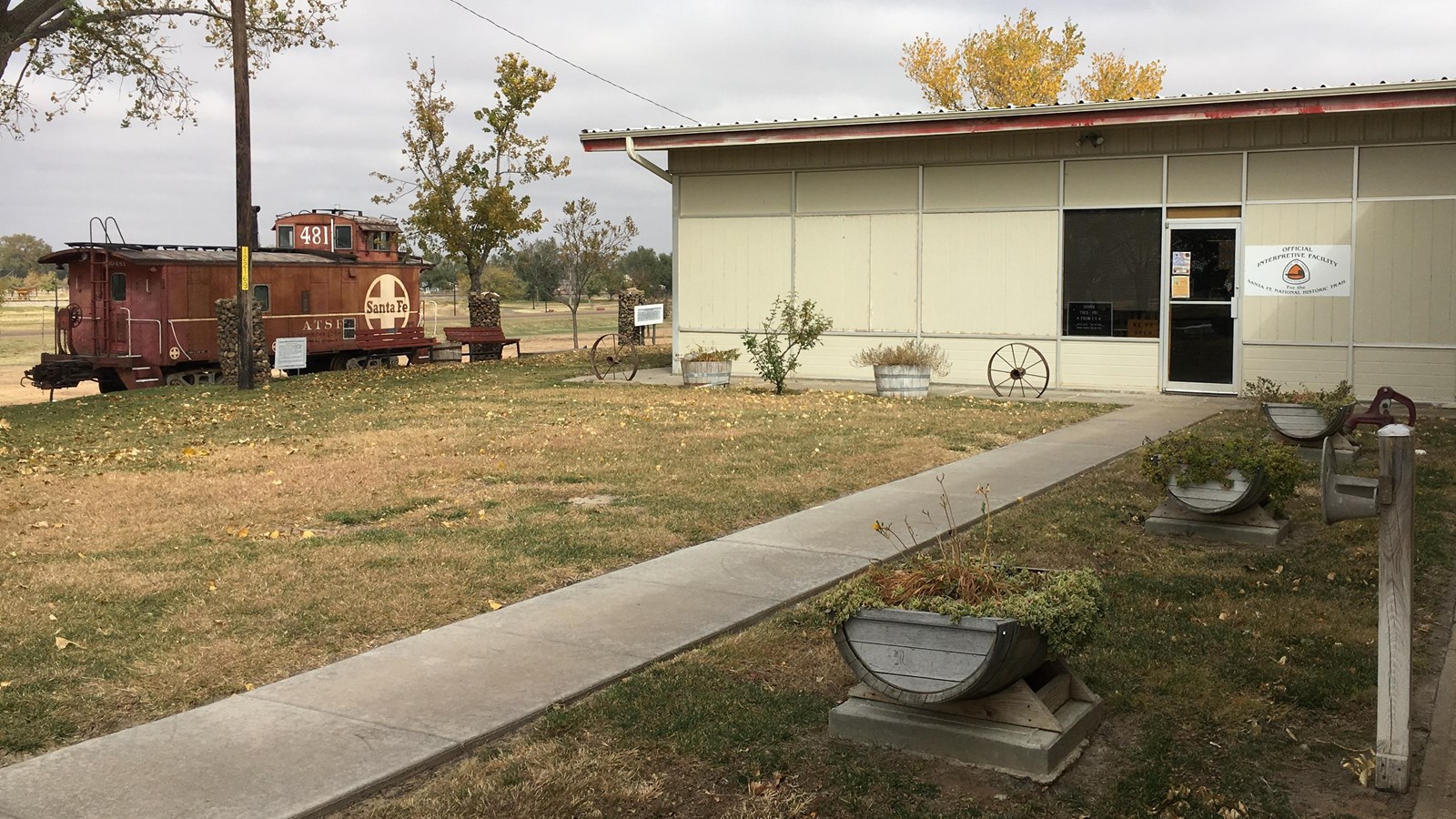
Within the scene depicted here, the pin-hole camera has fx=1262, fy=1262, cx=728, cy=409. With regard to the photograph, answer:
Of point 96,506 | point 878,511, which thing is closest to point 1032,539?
point 878,511

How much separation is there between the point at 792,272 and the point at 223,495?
1283 cm

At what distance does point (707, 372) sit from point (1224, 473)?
40.4 feet

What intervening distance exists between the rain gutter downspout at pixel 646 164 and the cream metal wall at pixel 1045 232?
0.72 ft

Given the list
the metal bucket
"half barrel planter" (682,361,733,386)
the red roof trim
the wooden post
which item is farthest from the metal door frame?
the metal bucket

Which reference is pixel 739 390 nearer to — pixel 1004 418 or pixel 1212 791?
pixel 1004 418

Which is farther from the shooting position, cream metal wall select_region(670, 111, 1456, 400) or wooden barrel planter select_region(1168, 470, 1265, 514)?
cream metal wall select_region(670, 111, 1456, 400)

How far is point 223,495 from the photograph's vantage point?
10336 millimetres

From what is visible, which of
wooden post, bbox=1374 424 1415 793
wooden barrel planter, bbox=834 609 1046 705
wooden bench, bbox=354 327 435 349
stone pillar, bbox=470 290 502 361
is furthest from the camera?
stone pillar, bbox=470 290 502 361

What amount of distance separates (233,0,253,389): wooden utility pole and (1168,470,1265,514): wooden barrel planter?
54.8 ft

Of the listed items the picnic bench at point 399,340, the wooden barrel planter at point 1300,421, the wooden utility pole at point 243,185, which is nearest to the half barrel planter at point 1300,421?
the wooden barrel planter at point 1300,421

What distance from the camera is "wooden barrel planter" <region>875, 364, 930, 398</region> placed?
60.0 ft

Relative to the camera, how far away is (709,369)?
20.2 m

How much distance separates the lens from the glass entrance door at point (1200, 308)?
A: 1850 cm

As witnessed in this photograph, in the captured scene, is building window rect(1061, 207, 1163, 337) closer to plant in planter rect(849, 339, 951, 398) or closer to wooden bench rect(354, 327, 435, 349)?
plant in planter rect(849, 339, 951, 398)
